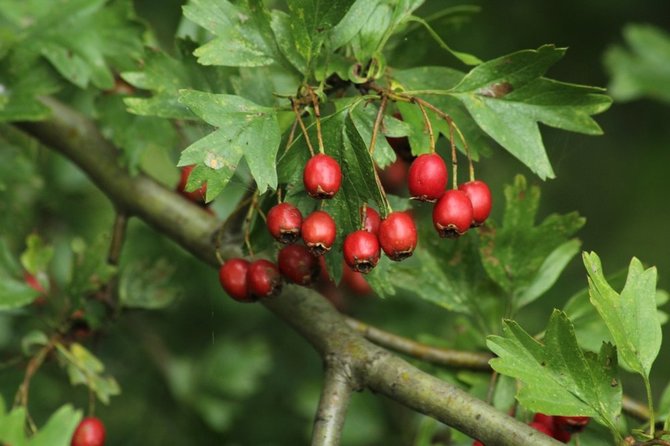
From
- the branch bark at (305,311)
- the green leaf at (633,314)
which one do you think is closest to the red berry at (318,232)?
the branch bark at (305,311)

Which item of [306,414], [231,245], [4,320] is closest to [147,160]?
[4,320]

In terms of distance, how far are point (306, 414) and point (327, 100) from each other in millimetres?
1168

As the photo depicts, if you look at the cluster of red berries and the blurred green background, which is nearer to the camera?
the cluster of red berries

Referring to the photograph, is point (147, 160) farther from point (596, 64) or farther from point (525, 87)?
point (596, 64)

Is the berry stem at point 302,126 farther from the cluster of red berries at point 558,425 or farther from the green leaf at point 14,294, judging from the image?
the green leaf at point 14,294

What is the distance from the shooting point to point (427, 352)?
1732 millimetres

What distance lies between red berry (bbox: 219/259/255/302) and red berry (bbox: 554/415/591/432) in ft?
1.54

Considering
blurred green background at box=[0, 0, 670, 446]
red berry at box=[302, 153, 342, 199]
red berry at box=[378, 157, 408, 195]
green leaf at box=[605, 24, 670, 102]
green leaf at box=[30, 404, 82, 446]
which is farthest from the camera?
green leaf at box=[605, 24, 670, 102]

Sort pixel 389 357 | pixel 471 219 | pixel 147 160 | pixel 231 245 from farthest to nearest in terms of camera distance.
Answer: pixel 147 160 < pixel 231 245 < pixel 389 357 < pixel 471 219

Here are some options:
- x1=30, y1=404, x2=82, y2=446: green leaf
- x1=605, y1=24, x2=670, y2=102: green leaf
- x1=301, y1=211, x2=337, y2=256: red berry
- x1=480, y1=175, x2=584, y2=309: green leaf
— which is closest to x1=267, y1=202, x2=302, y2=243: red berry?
x1=301, y1=211, x2=337, y2=256: red berry

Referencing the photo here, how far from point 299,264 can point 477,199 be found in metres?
0.25

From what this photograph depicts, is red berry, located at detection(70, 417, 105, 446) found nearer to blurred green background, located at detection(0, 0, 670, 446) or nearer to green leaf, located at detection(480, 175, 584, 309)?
blurred green background, located at detection(0, 0, 670, 446)

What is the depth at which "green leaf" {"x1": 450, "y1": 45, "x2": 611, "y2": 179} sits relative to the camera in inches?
56.3

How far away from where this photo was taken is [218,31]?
1.41m
